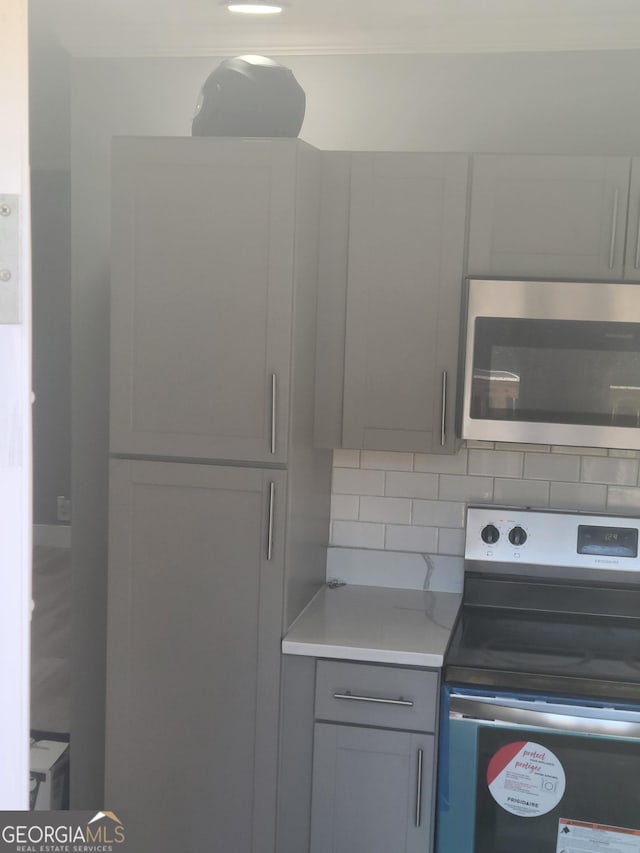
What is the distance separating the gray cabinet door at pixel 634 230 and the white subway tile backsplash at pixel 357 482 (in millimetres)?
970

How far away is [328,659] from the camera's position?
7.77 feet

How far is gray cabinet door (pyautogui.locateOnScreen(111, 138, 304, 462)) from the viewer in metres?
2.32

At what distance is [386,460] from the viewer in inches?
117

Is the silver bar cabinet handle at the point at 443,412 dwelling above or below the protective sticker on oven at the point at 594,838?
above

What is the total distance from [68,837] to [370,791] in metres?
0.94

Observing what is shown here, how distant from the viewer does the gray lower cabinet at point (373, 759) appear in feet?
7.64

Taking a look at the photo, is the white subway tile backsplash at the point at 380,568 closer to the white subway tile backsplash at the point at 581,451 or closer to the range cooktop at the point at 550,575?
the range cooktop at the point at 550,575

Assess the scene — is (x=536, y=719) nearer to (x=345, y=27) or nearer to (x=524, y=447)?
(x=524, y=447)

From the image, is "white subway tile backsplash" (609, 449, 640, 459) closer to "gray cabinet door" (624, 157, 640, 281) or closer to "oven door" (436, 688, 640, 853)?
"gray cabinet door" (624, 157, 640, 281)

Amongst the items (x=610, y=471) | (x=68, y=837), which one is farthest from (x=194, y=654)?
(x=610, y=471)

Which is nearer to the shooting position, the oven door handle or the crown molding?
the oven door handle

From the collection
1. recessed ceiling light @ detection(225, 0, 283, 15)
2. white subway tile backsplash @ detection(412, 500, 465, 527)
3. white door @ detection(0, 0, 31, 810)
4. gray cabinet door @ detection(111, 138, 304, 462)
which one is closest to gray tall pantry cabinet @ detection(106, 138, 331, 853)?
gray cabinet door @ detection(111, 138, 304, 462)

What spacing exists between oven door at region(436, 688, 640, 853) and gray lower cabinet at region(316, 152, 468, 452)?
0.72 metres

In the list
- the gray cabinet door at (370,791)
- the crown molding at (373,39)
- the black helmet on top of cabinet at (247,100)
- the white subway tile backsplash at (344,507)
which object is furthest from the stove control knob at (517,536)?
the crown molding at (373,39)
